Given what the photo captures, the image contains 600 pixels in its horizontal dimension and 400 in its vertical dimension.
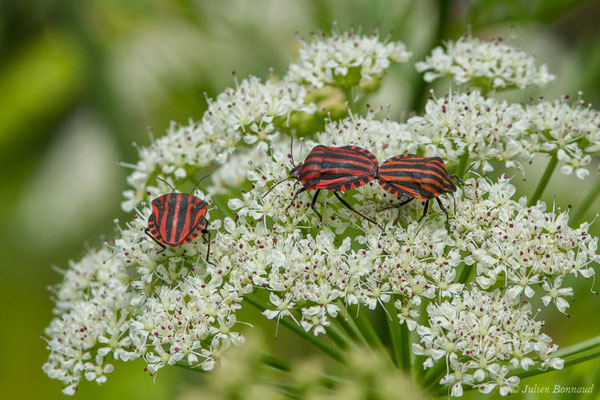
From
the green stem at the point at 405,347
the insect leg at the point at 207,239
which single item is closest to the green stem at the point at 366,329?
the green stem at the point at 405,347

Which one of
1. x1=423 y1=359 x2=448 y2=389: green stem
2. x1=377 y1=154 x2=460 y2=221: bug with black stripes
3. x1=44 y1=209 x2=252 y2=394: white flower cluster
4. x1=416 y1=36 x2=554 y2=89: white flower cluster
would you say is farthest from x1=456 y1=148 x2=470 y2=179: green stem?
x1=44 y1=209 x2=252 y2=394: white flower cluster

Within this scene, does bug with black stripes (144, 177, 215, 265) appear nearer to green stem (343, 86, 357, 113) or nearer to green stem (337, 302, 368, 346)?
green stem (337, 302, 368, 346)

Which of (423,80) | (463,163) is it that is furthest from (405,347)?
(423,80)

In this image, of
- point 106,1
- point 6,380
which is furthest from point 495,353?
point 6,380

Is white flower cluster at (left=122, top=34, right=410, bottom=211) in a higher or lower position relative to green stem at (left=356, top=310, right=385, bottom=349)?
higher

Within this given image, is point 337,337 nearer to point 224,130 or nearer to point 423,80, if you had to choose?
point 224,130

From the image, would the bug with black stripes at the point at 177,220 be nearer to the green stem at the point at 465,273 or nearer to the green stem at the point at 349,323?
the green stem at the point at 349,323

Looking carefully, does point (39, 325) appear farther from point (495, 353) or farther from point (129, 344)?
point (495, 353)
